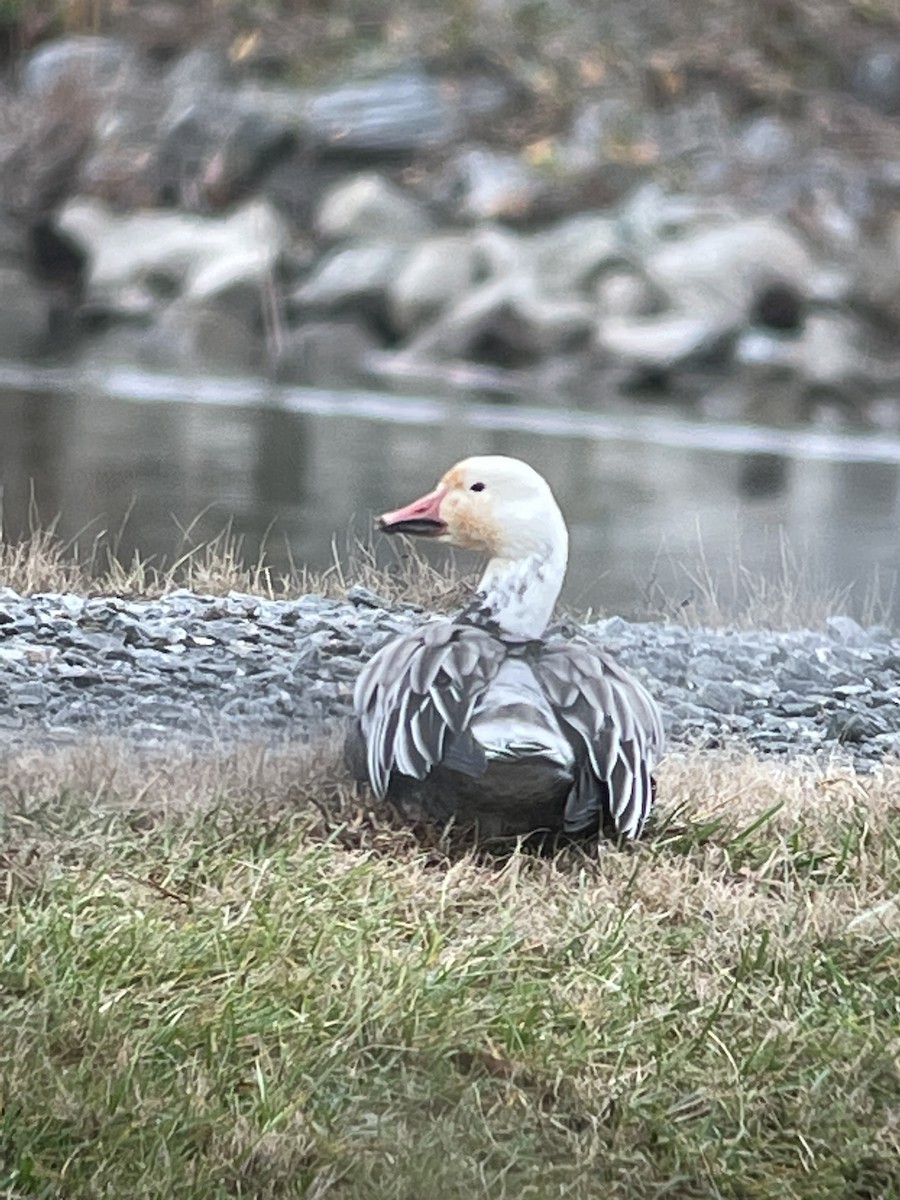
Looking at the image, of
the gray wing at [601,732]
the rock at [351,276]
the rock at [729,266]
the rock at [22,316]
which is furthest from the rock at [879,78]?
the rock at [22,316]

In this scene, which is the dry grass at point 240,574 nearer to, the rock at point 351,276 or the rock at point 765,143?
the rock at point 351,276

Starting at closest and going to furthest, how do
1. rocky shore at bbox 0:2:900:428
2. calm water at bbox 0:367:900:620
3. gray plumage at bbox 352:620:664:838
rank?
gray plumage at bbox 352:620:664:838 → calm water at bbox 0:367:900:620 → rocky shore at bbox 0:2:900:428

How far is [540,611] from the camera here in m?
1.70

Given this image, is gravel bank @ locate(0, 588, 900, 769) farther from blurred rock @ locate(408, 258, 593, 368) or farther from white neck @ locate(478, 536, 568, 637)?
blurred rock @ locate(408, 258, 593, 368)

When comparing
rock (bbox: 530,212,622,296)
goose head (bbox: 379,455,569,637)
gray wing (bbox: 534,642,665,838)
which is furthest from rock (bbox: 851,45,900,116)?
gray wing (bbox: 534,642,665,838)

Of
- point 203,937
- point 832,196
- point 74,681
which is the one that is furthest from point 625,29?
point 203,937

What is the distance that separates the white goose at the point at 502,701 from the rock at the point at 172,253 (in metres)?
0.39

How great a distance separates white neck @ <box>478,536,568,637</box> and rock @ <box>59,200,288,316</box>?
1.49 feet

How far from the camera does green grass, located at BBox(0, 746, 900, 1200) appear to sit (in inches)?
50.2

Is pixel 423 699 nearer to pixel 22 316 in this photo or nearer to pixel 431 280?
pixel 431 280

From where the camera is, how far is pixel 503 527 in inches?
66.0

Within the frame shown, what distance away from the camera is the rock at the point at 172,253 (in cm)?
187

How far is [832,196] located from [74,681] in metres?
1.06

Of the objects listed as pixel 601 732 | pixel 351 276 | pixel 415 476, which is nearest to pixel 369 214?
pixel 351 276
